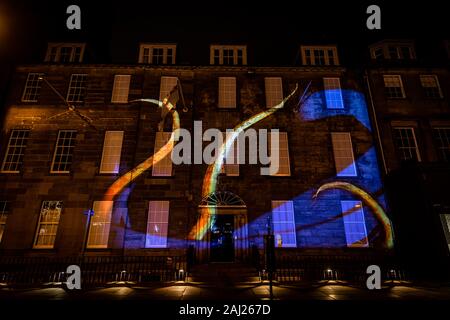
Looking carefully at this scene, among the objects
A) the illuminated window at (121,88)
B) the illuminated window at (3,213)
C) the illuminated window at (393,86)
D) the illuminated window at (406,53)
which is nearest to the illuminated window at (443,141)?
the illuminated window at (393,86)

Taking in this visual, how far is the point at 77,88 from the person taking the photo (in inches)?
675

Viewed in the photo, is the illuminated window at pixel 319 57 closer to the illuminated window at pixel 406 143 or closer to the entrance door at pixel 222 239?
the illuminated window at pixel 406 143

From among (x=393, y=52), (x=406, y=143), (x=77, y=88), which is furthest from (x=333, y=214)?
(x=77, y=88)

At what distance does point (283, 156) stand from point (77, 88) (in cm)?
1490

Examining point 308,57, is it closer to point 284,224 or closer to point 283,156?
point 283,156

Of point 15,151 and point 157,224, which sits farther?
point 15,151

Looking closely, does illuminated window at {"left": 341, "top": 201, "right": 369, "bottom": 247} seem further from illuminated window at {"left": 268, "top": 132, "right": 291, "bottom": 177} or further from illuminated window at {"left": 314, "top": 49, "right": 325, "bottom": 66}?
illuminated window at {"left": 314, "top": 49, "right": 325, "bottom": 66}

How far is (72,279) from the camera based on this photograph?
12.4 m

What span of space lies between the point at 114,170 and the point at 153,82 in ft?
21.8

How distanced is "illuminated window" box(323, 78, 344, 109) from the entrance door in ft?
34.4

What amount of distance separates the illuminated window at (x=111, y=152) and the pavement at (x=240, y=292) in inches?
268

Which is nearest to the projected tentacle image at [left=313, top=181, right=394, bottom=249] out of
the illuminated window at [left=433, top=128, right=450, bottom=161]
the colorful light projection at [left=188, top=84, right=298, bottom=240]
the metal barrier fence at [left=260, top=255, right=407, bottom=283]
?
the metal barrier fence at [left=260, top=255, right=407, bottom=283]

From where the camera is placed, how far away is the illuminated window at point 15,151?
50.7ft
